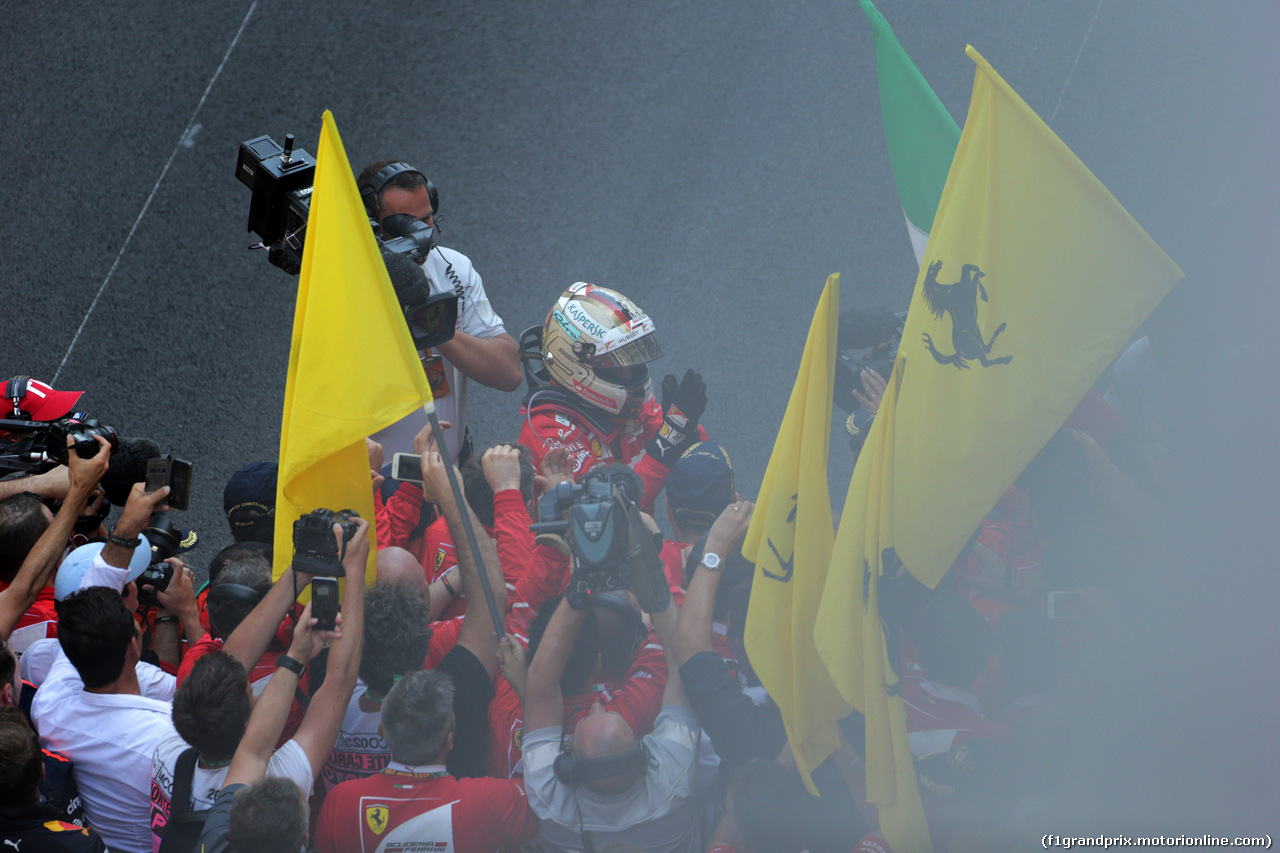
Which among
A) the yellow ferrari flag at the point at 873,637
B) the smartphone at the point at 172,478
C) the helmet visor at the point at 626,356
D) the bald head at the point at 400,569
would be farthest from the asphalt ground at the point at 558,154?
the yellow ferrari flag at the point at 873,637

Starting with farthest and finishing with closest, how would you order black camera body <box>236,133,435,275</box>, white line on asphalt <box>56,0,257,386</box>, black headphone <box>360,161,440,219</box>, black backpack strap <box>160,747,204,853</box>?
1. white line on asphalt <box>56,0,257,386</box>
2. black headphone <box>360,161,440,219</box>
3. black camera body <box>236,133,435,275</box>
4. black backpack strap <box>160,747,204,853</box>

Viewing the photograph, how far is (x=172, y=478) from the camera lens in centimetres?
360

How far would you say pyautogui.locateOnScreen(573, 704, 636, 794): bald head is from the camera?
2.88 metres

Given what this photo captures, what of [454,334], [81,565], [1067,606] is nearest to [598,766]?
[1067,606]

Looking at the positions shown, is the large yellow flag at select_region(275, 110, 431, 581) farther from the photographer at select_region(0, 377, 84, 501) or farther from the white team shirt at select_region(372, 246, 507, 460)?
the photographer at select_region(0, 377, 84, 501)

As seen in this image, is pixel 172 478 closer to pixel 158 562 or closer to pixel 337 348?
pixel 158 562

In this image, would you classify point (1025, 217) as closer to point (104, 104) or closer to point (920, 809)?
point (920, 809)

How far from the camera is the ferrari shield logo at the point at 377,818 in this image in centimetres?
283

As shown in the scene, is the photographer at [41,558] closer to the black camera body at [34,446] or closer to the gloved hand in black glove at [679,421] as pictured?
the black camera body at [34,446]

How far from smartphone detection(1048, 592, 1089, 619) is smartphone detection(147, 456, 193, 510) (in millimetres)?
3013

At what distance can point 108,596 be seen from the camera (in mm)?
3094

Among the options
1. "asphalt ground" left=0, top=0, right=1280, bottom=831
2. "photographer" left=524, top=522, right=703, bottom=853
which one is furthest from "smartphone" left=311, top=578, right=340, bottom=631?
"asphalt ground" left=0, top=0, right=1280, bottom=831

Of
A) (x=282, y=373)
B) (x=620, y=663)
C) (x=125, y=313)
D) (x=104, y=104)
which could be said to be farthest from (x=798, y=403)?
(x=104, y=104)

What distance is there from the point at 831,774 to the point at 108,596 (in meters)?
2.34
